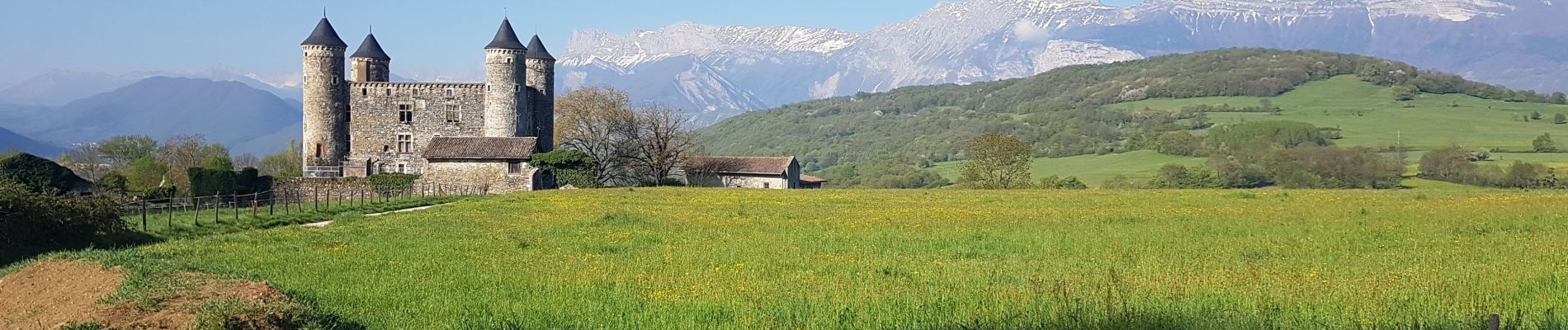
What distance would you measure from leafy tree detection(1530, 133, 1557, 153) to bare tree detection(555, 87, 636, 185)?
6383 centimetres

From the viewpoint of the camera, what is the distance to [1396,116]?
125 meters

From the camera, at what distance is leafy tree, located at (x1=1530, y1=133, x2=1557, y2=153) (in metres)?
93.3

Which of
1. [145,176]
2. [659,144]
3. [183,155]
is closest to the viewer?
[145,176]

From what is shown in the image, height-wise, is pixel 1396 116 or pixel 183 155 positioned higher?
pixel 1396 116

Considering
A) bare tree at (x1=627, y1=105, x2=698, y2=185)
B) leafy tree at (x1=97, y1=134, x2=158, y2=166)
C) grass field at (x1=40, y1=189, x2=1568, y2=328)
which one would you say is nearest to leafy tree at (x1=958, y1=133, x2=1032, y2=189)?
bare tree at (x1=627, y1=105, x2=698, y2=185)

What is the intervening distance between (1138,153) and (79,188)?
86.3m

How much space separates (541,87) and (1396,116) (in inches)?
3456

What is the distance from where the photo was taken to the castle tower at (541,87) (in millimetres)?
72000

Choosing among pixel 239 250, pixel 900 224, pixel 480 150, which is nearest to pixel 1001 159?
pixel 480 150

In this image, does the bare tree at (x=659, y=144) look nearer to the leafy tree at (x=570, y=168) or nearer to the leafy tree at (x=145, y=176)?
the leafy tree at (x=570, y=168)

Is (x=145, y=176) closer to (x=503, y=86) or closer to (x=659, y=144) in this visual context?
(x=503, y=86)

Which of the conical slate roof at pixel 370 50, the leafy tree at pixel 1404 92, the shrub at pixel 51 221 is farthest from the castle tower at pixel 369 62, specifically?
the leafy tree at pixel 1404 92

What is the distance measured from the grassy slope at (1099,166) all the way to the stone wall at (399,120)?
3651 cm

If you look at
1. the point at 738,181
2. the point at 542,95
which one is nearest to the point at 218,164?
the point at 542,95
